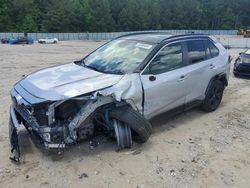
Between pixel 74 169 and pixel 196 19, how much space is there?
105 meters

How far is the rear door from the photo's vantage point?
4.25 m

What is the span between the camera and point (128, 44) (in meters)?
4.91

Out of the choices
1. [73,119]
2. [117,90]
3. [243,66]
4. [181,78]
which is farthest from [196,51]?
[243,66]

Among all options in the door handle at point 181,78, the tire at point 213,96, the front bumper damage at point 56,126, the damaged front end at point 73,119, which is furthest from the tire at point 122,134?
the tire at point 213,96

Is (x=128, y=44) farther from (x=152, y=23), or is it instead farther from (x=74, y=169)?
(x=152, y=23)

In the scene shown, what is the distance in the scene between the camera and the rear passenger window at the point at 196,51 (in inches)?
201

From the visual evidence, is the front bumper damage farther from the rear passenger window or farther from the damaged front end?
the rear passenger window

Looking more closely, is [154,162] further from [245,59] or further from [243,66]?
[245,59]

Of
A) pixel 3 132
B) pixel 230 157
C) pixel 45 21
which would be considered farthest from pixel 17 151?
pixel 45 21

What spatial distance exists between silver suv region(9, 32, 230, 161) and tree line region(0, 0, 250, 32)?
7438 centimetres

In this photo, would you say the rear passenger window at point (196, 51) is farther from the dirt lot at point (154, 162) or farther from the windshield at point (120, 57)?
the dirt lot at point (154, 162)

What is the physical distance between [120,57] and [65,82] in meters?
1.18

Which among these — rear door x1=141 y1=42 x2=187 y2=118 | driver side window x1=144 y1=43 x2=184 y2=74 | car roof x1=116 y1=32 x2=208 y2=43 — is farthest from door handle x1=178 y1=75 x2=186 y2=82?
car roof x1=116 y1=32 x2=208 y2=43

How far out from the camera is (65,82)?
390 cm
